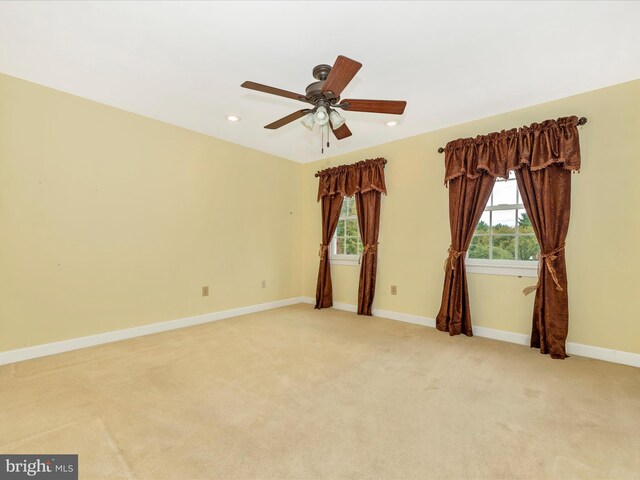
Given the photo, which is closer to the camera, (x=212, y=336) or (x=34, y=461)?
(x=34, y=461)

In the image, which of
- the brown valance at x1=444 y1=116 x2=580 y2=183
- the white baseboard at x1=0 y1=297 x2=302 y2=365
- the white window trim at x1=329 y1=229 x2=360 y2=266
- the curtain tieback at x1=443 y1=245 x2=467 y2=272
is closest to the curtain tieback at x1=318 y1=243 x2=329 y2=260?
the white window trim at x1=329 y1=229 x2=360 y2=266

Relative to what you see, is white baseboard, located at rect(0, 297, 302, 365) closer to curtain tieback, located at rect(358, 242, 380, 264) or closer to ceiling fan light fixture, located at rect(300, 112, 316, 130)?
curtain tieback, located at rect(358, 242, 380, 264)

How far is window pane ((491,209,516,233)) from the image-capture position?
3242mm

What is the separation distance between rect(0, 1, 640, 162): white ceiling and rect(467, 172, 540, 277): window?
936 mm

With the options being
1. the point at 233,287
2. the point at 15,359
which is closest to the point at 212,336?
the point at 233,287

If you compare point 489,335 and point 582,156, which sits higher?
point 582,156

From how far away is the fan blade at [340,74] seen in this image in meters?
1.69

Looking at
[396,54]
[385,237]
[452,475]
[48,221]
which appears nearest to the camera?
[452,475]

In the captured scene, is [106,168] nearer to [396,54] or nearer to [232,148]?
[232,148]

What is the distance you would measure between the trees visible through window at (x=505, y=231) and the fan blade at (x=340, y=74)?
2.31 m

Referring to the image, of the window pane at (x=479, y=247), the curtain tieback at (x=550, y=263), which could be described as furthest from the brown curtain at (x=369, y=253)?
the curtain tieback at (x=550, y=263)

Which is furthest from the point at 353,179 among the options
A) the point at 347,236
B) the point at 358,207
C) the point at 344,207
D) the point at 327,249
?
the point at 327,249

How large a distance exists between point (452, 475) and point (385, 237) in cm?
299

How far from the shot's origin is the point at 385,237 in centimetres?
411
